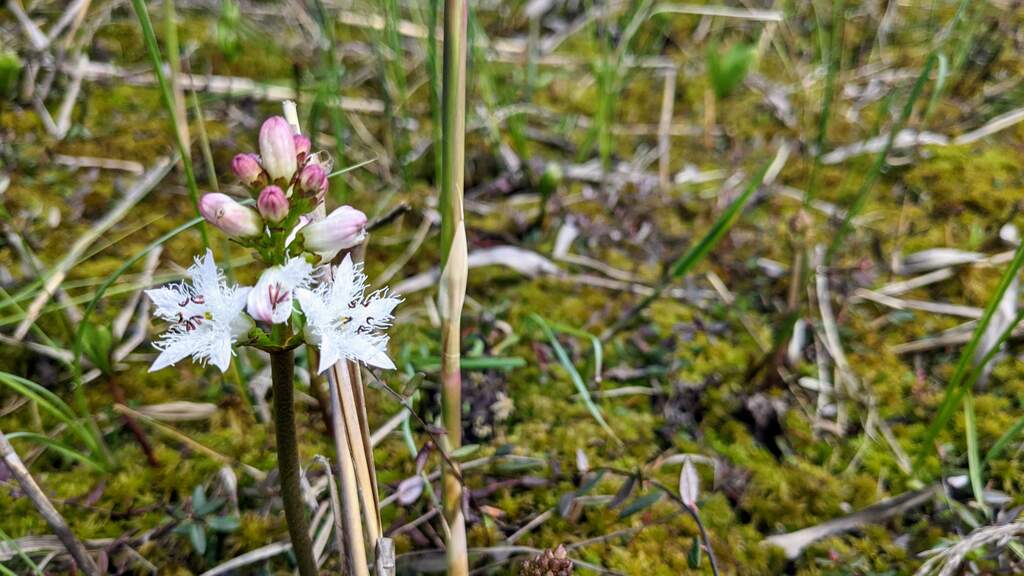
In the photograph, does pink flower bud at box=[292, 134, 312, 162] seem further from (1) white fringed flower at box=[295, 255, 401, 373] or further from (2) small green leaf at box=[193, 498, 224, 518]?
(2) small green leaf at box=[193, 498, 224, 518]

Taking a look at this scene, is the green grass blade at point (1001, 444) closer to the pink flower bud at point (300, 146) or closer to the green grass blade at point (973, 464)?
the green grass blade at point (973, 464)

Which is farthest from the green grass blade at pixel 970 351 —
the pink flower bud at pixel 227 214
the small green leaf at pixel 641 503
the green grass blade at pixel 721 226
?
the pink flower bud at pixel 227 214

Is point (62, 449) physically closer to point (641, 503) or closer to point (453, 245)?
point (453, 245)

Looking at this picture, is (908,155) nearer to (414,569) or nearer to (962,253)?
(962,253)

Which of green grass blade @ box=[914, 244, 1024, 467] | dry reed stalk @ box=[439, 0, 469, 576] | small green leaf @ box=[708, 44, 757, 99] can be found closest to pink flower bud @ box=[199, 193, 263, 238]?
dry reed stalk @ box=[439, 0, 469, 576]

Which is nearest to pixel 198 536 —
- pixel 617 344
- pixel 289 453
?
pixel 289 453
